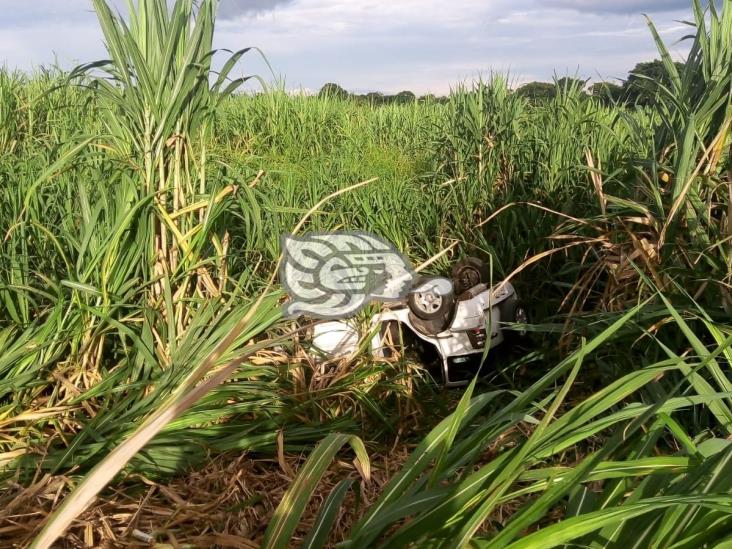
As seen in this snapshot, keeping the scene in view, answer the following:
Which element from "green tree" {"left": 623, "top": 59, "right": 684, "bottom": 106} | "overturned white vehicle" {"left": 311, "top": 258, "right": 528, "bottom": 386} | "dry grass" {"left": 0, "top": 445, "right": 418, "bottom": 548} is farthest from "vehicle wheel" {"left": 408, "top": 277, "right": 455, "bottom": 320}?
"green tree" {"left": 623, "top": 59, "right": 684, "bottom": 106}

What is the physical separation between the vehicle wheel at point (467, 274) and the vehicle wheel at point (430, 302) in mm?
193

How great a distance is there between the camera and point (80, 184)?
1628 millimetres

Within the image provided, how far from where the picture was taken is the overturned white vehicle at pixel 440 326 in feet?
6.51

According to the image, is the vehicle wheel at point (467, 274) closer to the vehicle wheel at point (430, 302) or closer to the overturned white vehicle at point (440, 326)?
the overturned white vehicle at point (440, 326)

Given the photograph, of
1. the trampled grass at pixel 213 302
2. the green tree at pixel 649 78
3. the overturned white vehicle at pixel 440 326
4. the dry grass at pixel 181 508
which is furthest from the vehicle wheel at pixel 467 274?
the dry grass at pixel 181 508

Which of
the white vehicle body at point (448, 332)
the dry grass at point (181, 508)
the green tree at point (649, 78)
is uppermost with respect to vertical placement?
the green tree at point (649, 78)

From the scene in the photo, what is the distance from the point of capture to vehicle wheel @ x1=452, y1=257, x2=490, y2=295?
7.22 ft

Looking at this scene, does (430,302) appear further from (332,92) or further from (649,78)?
(332,92)

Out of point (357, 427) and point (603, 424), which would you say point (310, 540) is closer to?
point (603, 424)

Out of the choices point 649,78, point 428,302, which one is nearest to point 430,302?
point 428,302

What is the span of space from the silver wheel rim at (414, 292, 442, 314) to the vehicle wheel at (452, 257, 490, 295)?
0.69ft

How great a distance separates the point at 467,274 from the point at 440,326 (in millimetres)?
275

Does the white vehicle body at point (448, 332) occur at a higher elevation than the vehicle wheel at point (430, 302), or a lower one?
lower

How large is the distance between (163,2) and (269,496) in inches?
47.7
